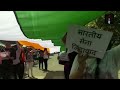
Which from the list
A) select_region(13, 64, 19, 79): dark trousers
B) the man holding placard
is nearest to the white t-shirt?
the man holding placard

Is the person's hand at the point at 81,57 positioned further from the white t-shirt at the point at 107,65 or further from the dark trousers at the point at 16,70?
the dark trousers at the point at 16,70

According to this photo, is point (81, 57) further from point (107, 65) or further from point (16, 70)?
point (16, 70)

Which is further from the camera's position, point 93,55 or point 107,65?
point 93,55

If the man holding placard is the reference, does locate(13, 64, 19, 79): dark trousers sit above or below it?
below

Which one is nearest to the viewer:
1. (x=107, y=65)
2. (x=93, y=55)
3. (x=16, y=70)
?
(x=107, y=65)

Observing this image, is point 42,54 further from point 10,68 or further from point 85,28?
point 85,28

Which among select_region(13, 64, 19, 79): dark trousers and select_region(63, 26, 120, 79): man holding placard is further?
select_region(13, 64, 19, 79): dark trousers

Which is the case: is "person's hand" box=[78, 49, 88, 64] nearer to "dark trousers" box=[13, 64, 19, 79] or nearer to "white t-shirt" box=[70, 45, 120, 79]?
"white t-shirt" box=[70, 45, 120, 79]

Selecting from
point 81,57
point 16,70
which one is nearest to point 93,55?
point 81,57

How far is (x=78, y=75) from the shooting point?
15.0 feet

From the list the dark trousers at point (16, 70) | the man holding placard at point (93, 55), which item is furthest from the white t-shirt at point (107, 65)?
the dark trousers at point (16, 70)
